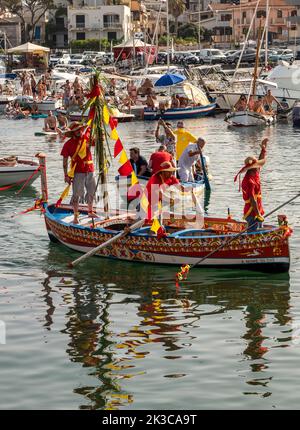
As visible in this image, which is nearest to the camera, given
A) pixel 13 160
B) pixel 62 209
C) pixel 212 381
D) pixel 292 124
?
pixel 212 381

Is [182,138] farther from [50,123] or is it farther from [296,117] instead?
[296,117]

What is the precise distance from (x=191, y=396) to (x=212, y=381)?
0.70 m

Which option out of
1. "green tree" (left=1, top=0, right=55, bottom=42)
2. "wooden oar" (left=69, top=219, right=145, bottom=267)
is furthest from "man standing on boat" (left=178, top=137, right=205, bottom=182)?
"green tree" (left=1, top=0, right=55, bottom=42)

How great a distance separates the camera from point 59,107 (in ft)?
204

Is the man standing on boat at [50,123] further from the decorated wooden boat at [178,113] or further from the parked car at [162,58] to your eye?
the parked car at [162,58]

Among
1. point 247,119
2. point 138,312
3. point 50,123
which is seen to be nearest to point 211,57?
point 247,119

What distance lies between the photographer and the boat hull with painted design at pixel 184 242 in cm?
2081

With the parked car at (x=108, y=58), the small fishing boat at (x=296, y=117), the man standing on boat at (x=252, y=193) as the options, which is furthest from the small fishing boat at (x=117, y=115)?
the parked car at (x=108, y=58)

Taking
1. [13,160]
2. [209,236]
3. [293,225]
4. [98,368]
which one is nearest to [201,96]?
[13,160]

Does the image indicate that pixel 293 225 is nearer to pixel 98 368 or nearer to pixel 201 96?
pixel 98 368

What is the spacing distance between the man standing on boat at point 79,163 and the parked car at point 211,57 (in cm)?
8754

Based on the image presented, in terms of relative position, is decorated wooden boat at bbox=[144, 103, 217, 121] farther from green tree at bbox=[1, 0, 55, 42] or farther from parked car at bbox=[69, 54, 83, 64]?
green tree at bbox=[1, 0, 55, 42]

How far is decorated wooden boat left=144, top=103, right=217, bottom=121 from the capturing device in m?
58.3
